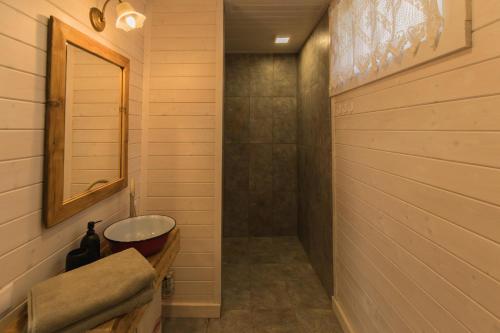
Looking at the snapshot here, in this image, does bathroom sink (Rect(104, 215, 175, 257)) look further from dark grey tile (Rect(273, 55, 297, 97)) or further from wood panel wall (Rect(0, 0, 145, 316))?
dark grey tile (Rect(273, 55, 297, 97))

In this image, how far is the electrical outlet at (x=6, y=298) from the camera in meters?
0.81

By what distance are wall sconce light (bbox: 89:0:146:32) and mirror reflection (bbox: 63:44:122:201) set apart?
19 cm

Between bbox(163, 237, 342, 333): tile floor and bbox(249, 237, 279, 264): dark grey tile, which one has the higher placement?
bbox(249, 237, 279, 264): dark grey tile

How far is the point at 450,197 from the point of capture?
34.1 inches

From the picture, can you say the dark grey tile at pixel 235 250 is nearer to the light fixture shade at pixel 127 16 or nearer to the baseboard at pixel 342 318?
the baseboard at pixel 342 318

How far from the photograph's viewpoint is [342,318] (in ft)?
6.15

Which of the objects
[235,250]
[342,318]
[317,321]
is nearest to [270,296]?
[317,321]

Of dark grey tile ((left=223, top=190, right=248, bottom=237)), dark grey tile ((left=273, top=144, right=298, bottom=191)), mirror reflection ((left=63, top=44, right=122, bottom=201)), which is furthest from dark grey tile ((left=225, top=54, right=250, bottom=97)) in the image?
mirror reflection ((left=63, top=44, right=122, bottom=201))

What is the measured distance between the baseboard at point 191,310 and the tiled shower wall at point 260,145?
152 cm

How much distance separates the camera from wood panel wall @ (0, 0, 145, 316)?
2.74 feet

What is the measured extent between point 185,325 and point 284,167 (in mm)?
2238

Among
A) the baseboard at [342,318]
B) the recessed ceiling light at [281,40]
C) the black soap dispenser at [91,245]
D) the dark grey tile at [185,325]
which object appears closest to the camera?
the black soap dispenser at [91,245]

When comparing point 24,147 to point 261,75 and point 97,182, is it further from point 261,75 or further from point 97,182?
point 261,75

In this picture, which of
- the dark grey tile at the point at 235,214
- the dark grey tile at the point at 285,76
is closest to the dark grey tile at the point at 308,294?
the dark grey tile at the point at 235,214
